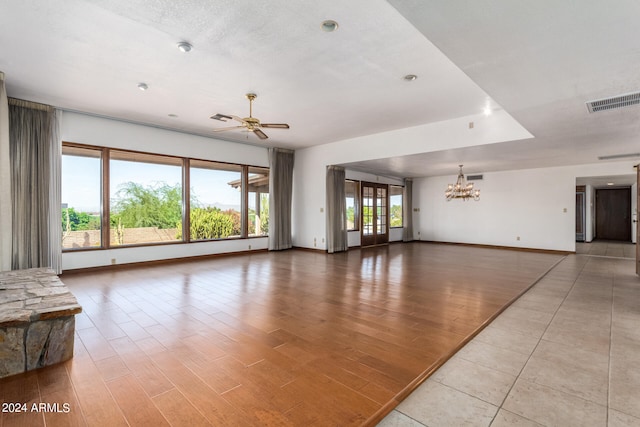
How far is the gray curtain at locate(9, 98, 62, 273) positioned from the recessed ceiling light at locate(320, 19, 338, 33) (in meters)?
5.37

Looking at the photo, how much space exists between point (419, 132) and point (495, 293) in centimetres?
361

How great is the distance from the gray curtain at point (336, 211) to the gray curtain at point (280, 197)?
1359 mm

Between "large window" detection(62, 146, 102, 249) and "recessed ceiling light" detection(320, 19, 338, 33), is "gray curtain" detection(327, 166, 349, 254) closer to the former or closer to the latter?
"large window" detection(62, 146, 102, 249)

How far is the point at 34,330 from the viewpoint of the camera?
2322 millimetres

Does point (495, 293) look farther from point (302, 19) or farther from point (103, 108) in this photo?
point (103, 108)

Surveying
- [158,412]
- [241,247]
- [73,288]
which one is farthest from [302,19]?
[241,247]

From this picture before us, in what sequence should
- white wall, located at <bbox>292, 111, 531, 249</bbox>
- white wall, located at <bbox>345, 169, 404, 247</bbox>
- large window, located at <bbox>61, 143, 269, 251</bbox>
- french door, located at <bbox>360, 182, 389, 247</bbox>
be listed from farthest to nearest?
1. french door, located at <bbox>360, 182, 389, 247</bbox>
2. white wall, located at <bbox>345, 169, 404, 247</bbox>
3. large window, located at <bbox>61, 143, 269, 251</bbox>
4. white wall, located at <bbox>292, 111, 531, 249</bbox>

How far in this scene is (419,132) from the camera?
6496mm

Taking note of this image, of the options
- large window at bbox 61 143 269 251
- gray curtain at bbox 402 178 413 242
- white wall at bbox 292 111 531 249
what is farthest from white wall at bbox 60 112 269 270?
gray curtain at bbox 402 178 413 242

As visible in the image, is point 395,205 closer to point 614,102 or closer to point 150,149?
point 614,102

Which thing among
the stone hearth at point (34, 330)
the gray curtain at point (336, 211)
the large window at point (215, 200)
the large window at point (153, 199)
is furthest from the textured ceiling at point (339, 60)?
the gray curtain at point (336, 211)

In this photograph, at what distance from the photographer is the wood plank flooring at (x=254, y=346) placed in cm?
185

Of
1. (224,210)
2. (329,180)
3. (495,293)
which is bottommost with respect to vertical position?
(495,293)

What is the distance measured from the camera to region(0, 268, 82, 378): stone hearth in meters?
2.22
